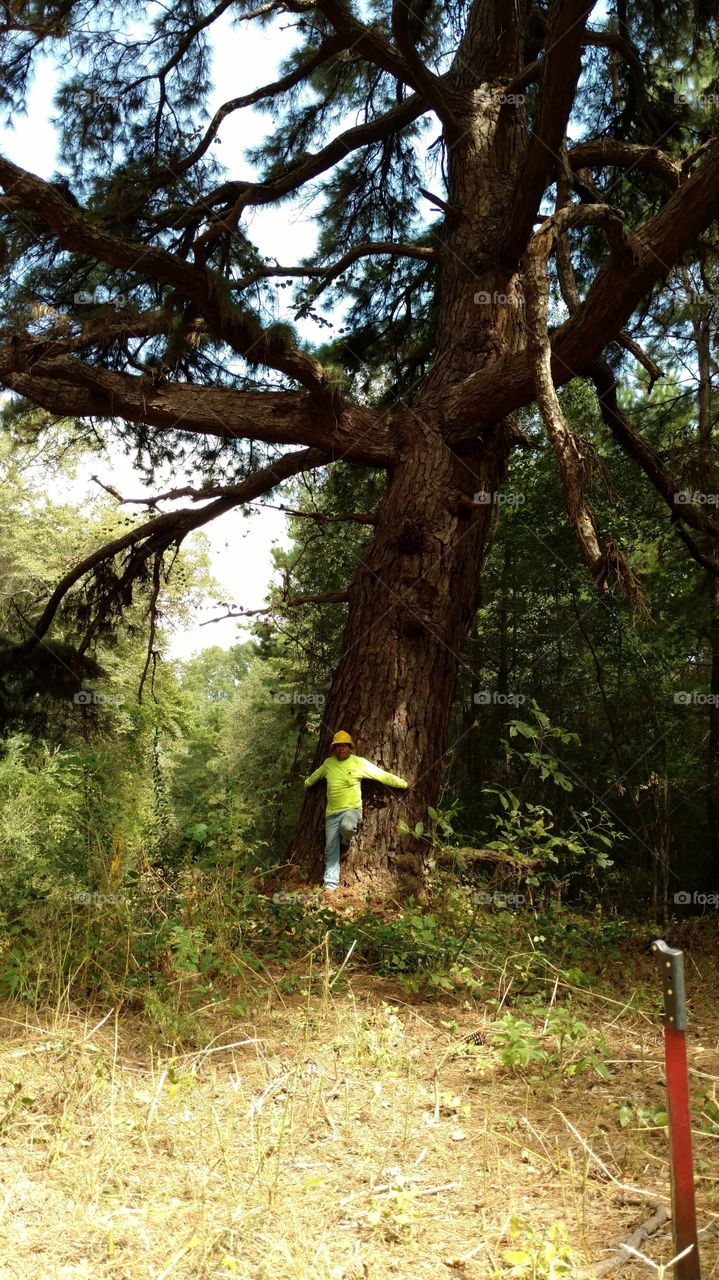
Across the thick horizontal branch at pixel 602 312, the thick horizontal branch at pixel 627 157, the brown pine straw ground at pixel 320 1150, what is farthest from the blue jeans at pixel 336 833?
the thick horizontal branch at pixel 627 157

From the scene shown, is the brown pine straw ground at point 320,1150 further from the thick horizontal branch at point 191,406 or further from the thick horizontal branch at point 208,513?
the thick horizontal branch at point 208,513

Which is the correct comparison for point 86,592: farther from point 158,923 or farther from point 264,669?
point 264,669

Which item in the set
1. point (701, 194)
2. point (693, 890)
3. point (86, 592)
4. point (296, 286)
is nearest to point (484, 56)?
point (296, 286)

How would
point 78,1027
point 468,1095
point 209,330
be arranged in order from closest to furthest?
1. point 468,1095
2. point 78,1027
3. point 209,330

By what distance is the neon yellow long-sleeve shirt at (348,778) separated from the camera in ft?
22.1

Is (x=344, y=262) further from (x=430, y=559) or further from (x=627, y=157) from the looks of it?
(x=430, y=559)

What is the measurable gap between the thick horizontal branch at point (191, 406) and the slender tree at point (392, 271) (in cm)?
2

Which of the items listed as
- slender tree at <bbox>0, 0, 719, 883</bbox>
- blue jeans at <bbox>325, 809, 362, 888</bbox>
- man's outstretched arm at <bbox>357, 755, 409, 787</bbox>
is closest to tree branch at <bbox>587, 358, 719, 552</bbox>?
slender tree at <bbox>0, 0, 719, 883</bbox>

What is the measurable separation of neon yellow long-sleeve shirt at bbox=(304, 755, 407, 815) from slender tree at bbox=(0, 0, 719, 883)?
0.17 metres

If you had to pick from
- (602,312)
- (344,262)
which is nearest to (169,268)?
(344,262)

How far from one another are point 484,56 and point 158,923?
7944 millimetres

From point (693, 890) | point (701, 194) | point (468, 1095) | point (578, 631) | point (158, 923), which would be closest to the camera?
point (468, 1095)

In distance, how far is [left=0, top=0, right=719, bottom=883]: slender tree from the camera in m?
6.50

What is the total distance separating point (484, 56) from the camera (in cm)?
→ 883
